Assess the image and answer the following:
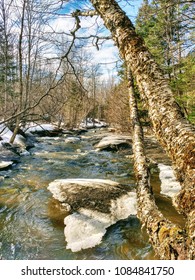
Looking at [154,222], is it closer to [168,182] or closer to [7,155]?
[168,182]

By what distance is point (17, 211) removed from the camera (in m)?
5.33

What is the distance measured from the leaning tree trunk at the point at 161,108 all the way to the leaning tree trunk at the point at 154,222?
0.13 meters

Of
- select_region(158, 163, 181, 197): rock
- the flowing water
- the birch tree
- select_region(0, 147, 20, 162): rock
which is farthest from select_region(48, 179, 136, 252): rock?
select_region(0, 147, 20, 162): rock

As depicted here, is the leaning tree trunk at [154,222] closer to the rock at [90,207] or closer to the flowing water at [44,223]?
the flowing water at [44,223]

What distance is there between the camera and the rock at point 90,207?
4203 mm

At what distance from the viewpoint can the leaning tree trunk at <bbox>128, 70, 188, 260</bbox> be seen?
112cm

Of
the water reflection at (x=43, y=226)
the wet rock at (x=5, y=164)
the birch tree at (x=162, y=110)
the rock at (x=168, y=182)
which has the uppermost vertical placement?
the birch tree at (x=162, y=110)

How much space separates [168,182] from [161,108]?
21.2 feet

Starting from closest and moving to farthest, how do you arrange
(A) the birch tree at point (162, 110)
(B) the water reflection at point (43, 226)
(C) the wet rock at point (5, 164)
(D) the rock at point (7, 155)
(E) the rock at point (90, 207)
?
(A) the birch tree at point (162, 110), (B) the water reflection at point (43, 226), (E) the rock at point (90, 207), (C) the wet rock at point (5, 164), (D) the rock at point (7, 155)

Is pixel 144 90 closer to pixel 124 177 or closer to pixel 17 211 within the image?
pixel 17 211

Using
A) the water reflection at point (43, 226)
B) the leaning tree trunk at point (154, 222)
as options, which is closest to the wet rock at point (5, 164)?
the water reflection at point (43, 226)

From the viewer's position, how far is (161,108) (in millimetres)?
1300

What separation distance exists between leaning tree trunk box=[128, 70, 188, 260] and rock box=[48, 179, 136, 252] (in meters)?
2.75
